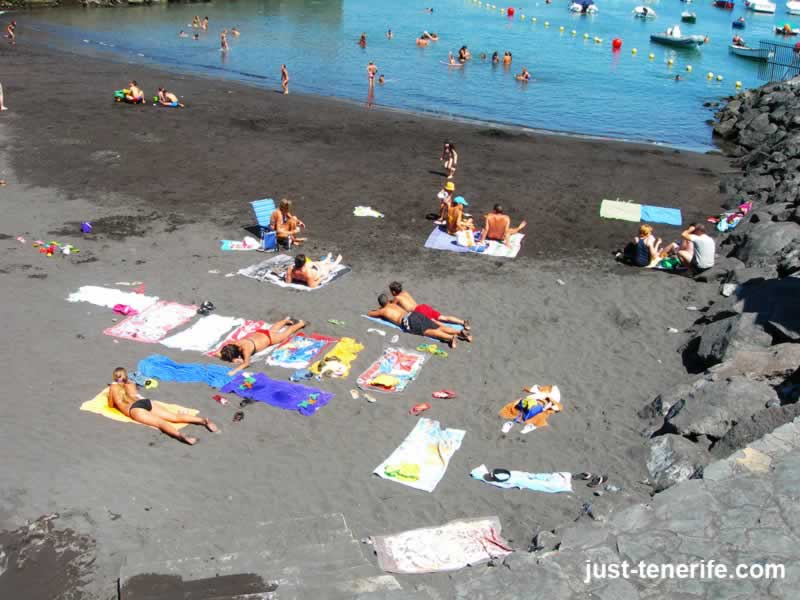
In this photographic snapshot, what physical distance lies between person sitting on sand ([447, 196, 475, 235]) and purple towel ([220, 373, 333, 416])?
23.4 ft

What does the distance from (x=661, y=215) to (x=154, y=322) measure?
13.2 metres

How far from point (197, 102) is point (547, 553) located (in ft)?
84.4

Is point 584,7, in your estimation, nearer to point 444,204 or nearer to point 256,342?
point 444,204

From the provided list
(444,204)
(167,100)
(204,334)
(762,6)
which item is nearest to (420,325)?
(204,334)

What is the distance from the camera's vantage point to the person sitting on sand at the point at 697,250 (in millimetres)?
14906

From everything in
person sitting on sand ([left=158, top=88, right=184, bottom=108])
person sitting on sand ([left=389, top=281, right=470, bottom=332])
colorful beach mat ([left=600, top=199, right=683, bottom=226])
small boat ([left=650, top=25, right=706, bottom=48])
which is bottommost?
person sitting on sand ([left=389, top=281, right=470, bottom=332])

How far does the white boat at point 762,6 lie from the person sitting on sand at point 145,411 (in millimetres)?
102039

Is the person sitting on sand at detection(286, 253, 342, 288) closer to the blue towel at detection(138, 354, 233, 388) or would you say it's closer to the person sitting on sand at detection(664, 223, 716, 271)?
the blue towel at detection(138, 354, 233, 388)

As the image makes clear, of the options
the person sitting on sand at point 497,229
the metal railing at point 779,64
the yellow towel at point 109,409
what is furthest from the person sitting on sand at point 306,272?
the metal railing at point 779,64

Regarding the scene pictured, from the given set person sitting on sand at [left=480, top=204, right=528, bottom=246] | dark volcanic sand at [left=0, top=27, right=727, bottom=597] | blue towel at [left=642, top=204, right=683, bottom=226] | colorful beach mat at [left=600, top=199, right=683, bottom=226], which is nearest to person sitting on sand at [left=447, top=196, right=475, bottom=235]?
person sitting on sand at [left=480, top=204, right=528, bottom=246]

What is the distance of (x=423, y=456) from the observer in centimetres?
944

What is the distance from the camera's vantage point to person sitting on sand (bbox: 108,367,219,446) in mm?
9562

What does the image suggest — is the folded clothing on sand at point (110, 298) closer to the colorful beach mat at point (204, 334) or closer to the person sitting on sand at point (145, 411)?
the colorful beach mat at point (204, 334)

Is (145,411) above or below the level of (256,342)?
below
